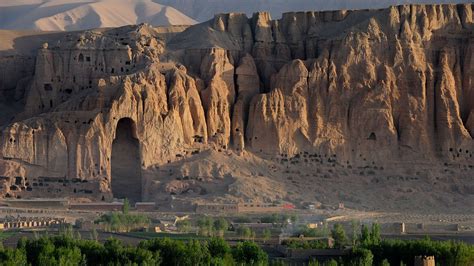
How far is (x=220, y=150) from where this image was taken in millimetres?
102125

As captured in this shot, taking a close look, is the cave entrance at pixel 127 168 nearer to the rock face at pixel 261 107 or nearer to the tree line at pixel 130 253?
the rock face at pixel 261 107

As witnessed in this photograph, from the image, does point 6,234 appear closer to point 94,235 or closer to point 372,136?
point 94,235

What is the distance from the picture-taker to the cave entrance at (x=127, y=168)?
10081 centimetres

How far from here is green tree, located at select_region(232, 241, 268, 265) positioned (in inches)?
2739

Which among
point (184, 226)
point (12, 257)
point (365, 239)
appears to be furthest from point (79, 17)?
point (12, 257)

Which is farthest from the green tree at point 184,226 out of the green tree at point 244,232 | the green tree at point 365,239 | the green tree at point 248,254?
the green tree at point 248,254

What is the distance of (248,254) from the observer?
70.7m

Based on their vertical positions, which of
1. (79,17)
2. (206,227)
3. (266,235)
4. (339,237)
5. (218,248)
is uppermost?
(79,17)

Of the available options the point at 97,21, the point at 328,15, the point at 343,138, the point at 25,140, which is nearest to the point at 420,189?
the point at 343,138

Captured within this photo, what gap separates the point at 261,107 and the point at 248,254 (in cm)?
3319

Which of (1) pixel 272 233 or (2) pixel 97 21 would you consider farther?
(2) pixel 97 21

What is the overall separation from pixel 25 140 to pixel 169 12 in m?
95.6

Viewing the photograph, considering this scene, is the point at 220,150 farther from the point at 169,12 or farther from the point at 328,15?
the point at 169,12

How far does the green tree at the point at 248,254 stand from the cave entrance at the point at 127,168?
96.0 ft
